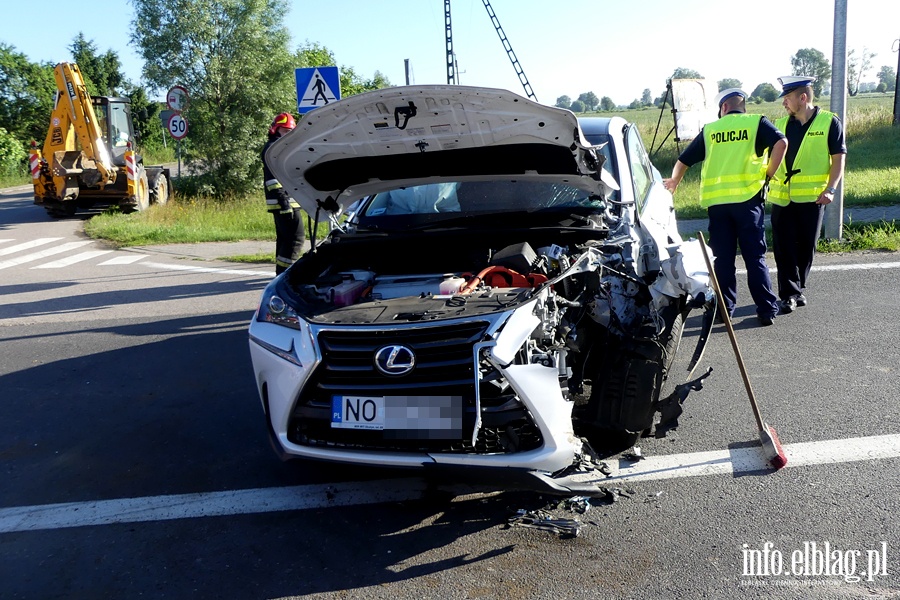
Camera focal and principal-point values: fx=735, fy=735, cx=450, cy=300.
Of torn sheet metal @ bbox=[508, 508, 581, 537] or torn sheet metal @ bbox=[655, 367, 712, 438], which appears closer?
torn sheet metal @ bbox=[508, 508, 581, 537]

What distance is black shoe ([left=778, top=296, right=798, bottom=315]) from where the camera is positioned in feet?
21.6

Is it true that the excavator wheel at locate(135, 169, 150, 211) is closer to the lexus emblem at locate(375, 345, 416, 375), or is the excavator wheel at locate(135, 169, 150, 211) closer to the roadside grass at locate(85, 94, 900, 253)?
the roadside grass at locate(85, 94, 900, 253)

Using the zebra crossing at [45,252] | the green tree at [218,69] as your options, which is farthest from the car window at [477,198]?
the green tree at [218,69]

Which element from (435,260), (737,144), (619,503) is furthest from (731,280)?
(619,503)

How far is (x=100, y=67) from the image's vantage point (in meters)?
50.1

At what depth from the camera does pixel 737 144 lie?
6.19 meters

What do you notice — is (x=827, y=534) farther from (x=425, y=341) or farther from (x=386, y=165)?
(x=386, y=165)

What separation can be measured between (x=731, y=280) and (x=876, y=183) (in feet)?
29.2

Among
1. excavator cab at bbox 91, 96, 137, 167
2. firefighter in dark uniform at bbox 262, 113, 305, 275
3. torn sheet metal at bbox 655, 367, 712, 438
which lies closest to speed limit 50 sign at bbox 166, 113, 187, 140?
excavator cab at bbox 91, 96, 137, 167

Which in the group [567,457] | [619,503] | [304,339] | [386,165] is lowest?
[619,503]

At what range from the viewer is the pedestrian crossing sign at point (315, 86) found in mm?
10328

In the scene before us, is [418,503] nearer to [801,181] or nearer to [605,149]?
[605,149]

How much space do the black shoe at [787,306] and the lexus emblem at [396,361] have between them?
462 cm

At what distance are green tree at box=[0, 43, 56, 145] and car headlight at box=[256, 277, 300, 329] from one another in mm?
47206
